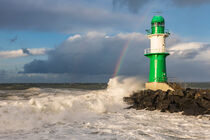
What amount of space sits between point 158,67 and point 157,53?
3.00 feet

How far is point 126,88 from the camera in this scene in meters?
15.5

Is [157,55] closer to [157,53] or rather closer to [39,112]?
[157,53]

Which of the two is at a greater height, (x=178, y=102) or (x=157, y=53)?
(x=157, y=53)

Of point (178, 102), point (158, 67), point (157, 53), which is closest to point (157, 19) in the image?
point (157, 53)

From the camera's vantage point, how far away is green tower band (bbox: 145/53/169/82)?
46.9 feet

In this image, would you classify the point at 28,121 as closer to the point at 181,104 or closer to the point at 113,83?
the point at 181,104

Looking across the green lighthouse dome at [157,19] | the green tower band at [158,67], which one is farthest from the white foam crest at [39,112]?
the green lighthouse dome at [157,19]

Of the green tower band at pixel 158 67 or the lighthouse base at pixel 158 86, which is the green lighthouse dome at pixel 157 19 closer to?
the green tower band at pixel 158 67

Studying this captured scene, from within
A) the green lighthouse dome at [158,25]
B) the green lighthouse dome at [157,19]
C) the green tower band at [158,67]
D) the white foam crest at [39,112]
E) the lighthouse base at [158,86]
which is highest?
the green lighthouse dome at [157,19]

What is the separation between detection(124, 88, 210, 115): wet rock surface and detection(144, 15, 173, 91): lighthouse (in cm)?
245

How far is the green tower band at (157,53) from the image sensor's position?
14.3 m

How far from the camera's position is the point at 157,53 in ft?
Answer: 46.6

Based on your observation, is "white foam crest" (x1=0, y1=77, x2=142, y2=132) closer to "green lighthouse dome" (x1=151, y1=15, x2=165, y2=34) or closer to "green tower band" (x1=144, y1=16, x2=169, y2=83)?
"green tower band" (x1=144, y1=16, x2=169, y2=83)

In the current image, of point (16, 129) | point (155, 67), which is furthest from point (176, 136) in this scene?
point (155, 67)
